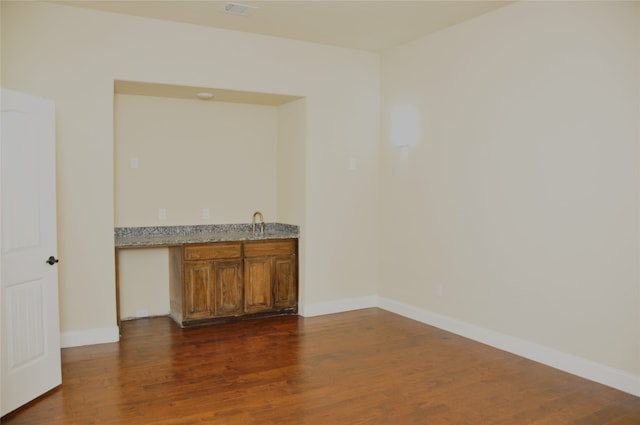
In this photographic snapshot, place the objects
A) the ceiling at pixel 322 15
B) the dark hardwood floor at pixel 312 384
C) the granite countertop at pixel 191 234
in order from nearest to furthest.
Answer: the dark hardwood floor at pixel 312 384 → the ceiling at pixel 322 15 → the granite countertop at pixel 191 234

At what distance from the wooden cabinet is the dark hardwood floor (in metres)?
0.29

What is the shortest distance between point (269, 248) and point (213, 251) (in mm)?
627

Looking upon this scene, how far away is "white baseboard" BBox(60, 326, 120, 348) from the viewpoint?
4441 millimetres

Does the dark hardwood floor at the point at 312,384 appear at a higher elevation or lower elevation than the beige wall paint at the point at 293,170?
lower

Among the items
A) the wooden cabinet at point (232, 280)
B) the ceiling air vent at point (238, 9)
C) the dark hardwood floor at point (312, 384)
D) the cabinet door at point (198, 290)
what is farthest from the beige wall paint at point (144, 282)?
the ceiling air vent at point (238, 9)

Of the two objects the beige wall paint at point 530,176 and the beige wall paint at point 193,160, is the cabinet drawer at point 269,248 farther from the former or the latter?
the beige wall paint at point 530,176

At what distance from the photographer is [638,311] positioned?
11.4 ft

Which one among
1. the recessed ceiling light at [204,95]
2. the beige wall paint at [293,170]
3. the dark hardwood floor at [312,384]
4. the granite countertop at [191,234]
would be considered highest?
the recessed ceiling light at [204,95]

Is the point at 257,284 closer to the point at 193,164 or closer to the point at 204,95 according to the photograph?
the point at 193,164

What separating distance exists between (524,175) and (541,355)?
57.7 inches

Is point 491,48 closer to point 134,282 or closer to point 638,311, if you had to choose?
point 638,311

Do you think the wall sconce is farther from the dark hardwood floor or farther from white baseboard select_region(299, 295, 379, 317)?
the dark hardwood floor

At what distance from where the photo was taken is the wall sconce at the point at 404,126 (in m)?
5.42

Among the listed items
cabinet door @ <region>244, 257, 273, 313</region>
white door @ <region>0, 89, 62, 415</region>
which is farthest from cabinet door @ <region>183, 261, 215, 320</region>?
white door @ <region>0, 89, 62, 415</region>
